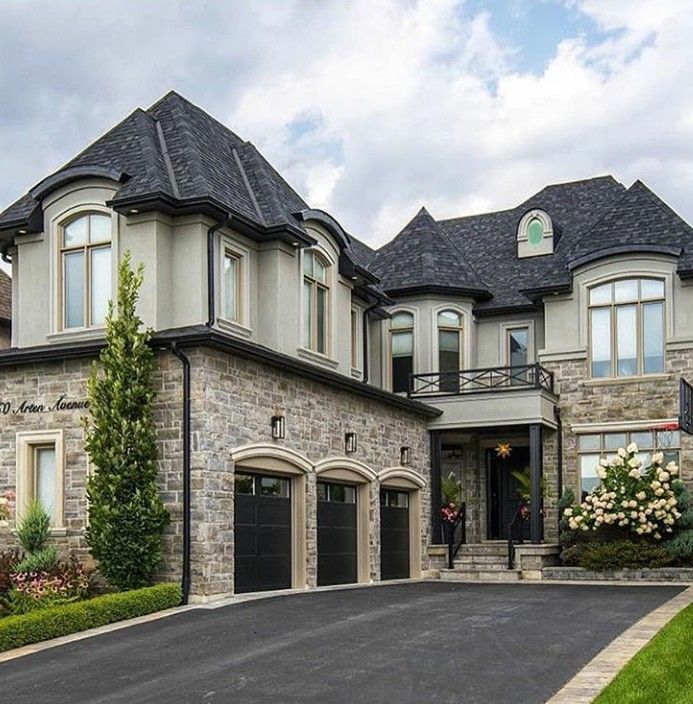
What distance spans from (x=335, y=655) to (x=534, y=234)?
63.1ft

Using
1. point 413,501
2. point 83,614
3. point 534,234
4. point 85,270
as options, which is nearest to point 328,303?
point 413,501

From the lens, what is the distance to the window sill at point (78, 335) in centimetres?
2027

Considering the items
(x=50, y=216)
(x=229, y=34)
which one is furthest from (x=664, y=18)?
(x=50, y=216)

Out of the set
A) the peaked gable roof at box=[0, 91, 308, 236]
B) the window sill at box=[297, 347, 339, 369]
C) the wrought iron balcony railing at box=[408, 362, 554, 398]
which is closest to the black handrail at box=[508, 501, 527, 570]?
the wrought iron balcony railing at box=[408, 362, 554, 398]

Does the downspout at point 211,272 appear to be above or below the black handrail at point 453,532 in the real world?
above

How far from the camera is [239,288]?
21500 mm

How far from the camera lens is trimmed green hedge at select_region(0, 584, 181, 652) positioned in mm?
14430

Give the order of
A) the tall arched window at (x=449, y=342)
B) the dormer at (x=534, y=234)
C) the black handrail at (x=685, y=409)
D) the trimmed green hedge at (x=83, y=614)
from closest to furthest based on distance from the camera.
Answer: the trimmed green hedge at (x=83, y=614)
the black handrail at (x=685, y=409)
the tall arched window at (x=449, y=342)
the dormer at (x=534, y=234)

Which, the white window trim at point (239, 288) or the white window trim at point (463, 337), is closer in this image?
the white window trim at point (239, 288)

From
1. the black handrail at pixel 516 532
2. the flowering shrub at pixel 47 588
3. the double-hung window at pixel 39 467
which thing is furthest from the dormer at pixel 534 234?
the flowering shrub at pixel 47 588

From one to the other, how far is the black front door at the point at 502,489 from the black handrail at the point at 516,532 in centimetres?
15

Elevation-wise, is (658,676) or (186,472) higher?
(186,472)

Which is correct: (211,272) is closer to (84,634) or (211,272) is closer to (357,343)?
(357,343)

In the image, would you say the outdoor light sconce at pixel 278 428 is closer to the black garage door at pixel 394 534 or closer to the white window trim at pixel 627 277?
the black garage door at pixel 394 534
